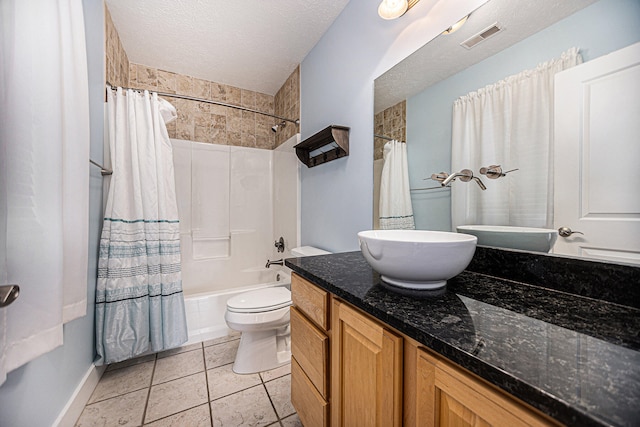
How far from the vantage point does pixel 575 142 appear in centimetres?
72

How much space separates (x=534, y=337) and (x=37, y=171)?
1.32m

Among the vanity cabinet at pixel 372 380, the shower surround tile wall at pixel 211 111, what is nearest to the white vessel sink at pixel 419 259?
the vanity cabinet at pixel 372 380

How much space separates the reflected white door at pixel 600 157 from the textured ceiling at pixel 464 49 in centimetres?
21

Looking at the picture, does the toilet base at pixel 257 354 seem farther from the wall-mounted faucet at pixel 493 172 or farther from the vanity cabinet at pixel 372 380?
the wall-mounted faucet at pixel 493 172

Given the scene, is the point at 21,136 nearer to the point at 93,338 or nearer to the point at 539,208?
the point at 93,338

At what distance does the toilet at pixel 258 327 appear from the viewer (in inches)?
65.1

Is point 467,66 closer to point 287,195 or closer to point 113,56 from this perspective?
point 287,195

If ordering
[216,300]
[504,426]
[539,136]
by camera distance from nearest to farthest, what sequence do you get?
[504,426]
[539,136]
[216,300]

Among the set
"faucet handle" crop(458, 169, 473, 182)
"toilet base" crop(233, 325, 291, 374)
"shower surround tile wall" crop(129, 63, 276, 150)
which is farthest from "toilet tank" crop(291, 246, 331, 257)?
"shower surround tile wall" crop(129, 63, 276, 150)

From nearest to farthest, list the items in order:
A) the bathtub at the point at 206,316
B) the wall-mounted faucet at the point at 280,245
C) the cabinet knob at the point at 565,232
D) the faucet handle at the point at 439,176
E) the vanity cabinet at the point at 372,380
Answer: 1. the vanity cabinet at the point at 372,380
2. the cabinet knob at the point at 565,232
3. the faucet handle at the point at 439,176
4. the bathtub at the point at 206,316
5. the wall-mounted faucet at the point at 280,245

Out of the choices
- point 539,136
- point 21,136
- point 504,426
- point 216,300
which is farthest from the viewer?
point 216,300

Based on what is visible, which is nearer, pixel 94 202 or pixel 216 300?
pixel 94 202

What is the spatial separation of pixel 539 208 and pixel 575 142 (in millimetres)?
207

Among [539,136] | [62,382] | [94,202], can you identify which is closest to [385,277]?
[539,136]
